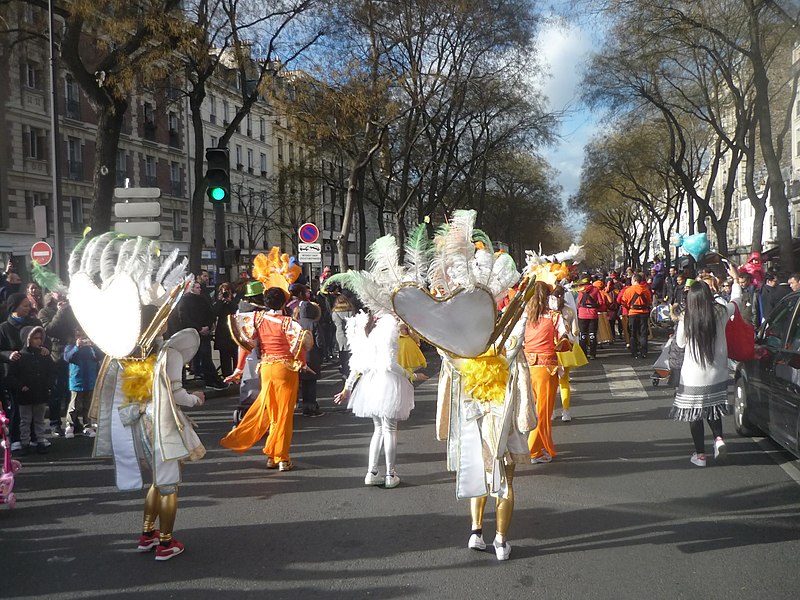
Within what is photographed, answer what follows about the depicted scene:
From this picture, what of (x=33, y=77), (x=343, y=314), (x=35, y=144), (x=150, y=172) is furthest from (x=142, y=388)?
(x=150, y=172)

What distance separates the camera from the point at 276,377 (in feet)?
23.3

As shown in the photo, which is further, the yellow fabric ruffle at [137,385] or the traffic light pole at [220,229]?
the traffic light pole at [220,229]

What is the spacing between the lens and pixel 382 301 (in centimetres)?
487

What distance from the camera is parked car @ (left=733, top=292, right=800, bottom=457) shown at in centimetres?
643

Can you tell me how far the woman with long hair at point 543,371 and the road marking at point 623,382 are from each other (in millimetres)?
4135

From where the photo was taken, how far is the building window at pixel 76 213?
37281mm

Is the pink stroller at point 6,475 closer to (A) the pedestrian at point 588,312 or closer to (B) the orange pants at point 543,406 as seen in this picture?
(B) the orange pants at point 543,406

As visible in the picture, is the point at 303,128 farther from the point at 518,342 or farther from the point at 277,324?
the point at 518,342

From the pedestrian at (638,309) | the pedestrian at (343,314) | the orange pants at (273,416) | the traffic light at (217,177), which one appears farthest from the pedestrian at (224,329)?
the pedestrian at (638,309)

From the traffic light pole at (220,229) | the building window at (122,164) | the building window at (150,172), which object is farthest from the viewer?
the building window at (150,172)

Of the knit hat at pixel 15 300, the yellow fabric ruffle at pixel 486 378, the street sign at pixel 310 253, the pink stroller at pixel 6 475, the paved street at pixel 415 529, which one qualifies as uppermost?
the street sign at pixel 310 253

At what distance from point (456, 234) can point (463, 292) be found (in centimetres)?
36

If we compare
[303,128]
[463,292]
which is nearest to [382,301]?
[463,292]

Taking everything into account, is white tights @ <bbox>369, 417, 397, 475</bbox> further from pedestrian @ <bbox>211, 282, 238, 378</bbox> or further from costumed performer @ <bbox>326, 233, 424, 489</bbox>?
pedestrian @ <bbox>211, 282, 238, 378</bbox>
